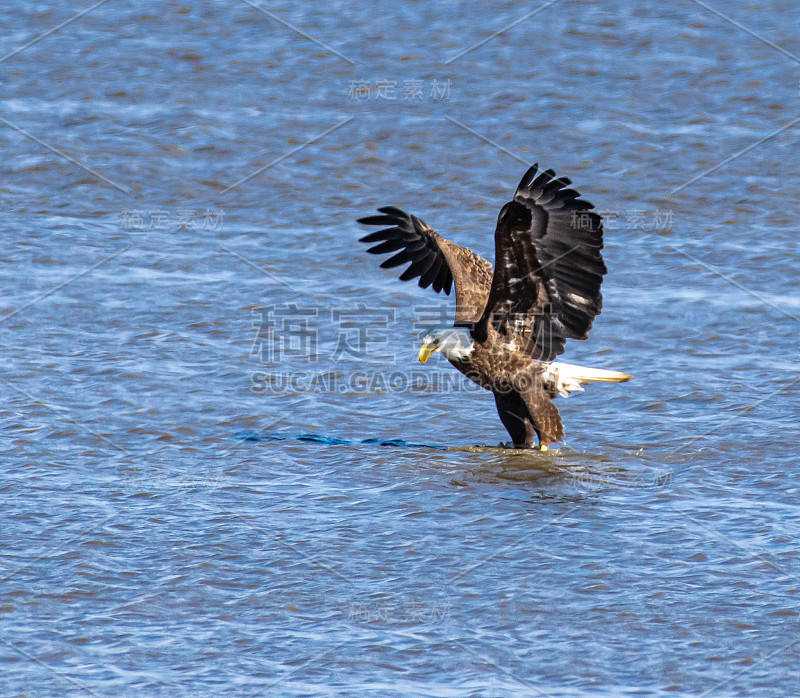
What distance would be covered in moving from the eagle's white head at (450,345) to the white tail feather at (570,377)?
494mm

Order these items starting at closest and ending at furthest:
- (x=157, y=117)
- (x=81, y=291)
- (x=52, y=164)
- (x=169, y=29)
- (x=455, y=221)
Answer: (x=81, y=291), (x=455, y=221), (x=52, y=164), (x=157, y=117), (x=169, y=29)

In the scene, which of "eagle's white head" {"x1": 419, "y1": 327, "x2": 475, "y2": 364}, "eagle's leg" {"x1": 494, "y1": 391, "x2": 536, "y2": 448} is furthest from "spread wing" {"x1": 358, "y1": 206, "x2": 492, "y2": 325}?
"eagle's leg" {"x1": 494, "y1": 391, "x2": 536, "y2": 448}

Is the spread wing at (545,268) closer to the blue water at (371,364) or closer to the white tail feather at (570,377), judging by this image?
the white tail feather at (570,377)

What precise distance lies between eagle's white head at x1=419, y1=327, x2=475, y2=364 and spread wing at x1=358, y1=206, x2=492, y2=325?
0.17 m

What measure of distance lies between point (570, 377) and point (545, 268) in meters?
0.70

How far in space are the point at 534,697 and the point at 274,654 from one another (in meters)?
0.91

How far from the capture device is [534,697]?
4.24 metres

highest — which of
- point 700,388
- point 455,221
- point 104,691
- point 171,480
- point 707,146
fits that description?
point 707,146

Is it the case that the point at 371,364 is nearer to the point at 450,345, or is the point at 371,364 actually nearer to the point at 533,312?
the point at 450,345

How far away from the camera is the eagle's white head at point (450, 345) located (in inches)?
253

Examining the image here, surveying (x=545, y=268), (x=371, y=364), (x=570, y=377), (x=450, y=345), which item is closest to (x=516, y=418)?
(x=570, y=377)

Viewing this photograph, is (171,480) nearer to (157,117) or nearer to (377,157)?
(377,157)

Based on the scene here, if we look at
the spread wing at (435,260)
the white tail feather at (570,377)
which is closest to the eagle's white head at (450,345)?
the spread wing at (435,260)

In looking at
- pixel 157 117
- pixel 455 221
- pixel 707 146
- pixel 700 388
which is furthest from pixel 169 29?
pixel 700 388
